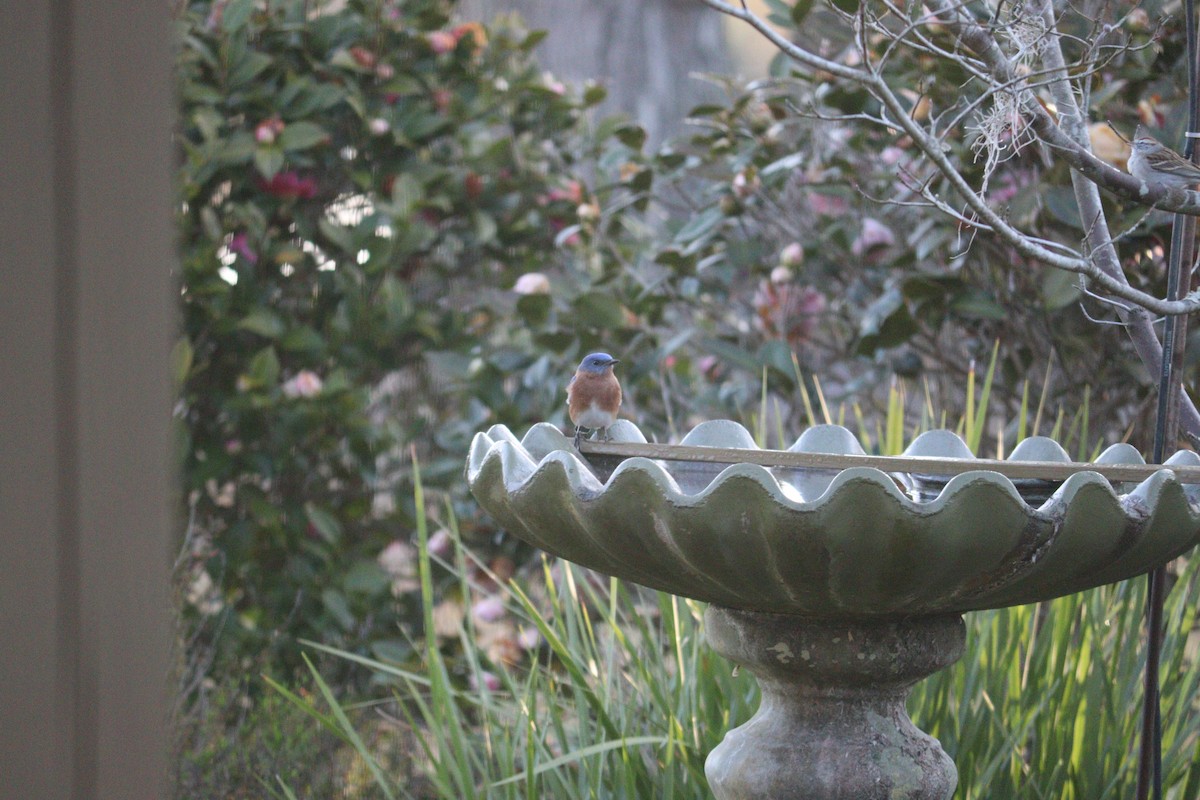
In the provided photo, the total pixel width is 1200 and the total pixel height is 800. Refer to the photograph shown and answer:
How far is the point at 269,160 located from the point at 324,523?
0.95 metres

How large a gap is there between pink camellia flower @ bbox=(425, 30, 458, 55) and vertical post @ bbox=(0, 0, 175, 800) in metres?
2.78

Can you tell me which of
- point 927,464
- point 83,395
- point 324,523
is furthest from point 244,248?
point 83,395

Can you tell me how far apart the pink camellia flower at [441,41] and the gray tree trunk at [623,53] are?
6.39ft

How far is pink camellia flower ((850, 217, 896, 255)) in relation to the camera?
295 centimetres

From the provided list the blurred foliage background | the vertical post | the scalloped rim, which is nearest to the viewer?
the vertical post

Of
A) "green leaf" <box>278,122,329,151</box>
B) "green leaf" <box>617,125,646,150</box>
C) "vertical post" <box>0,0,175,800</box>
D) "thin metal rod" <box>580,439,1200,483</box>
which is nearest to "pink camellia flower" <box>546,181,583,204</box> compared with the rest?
"green leaf" <box>617,125,646,150</box>

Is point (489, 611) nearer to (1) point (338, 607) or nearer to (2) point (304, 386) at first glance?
(1) point (338, 607)

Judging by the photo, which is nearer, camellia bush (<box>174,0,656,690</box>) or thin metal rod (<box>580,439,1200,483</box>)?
thin metal rod (<box>580,439,1200,483</box>)

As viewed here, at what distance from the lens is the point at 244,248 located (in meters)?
3.09

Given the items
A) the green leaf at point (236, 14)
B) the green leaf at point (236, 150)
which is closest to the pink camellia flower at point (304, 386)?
the green leaf at point (236, 150)

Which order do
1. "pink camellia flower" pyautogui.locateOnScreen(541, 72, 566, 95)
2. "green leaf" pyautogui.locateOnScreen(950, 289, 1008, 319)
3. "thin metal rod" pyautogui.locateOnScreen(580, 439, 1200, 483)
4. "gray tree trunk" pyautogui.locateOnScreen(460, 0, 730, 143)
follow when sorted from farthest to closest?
1. "gray tree trunk" pyautogui.locateOnScreen(460, 0, 730, 143)
2. "pink camellia flower" pyautogui.locateOnScreen(541, 72, 566, 95)
3. "green leaf" pyautogui.locateOnScreen(950, 289, 1008, 319)
4. "thin metal rod" pyautogui.locateOnScreen(580, 439, 1200, 483)

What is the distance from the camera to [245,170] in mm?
3162

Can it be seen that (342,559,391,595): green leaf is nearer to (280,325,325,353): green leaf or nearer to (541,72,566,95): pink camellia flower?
(280,325,325,353): green leaf

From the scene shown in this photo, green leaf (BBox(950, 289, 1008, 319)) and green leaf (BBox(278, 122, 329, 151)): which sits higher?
green leaf (BBox(278, 122, 329, 151))
